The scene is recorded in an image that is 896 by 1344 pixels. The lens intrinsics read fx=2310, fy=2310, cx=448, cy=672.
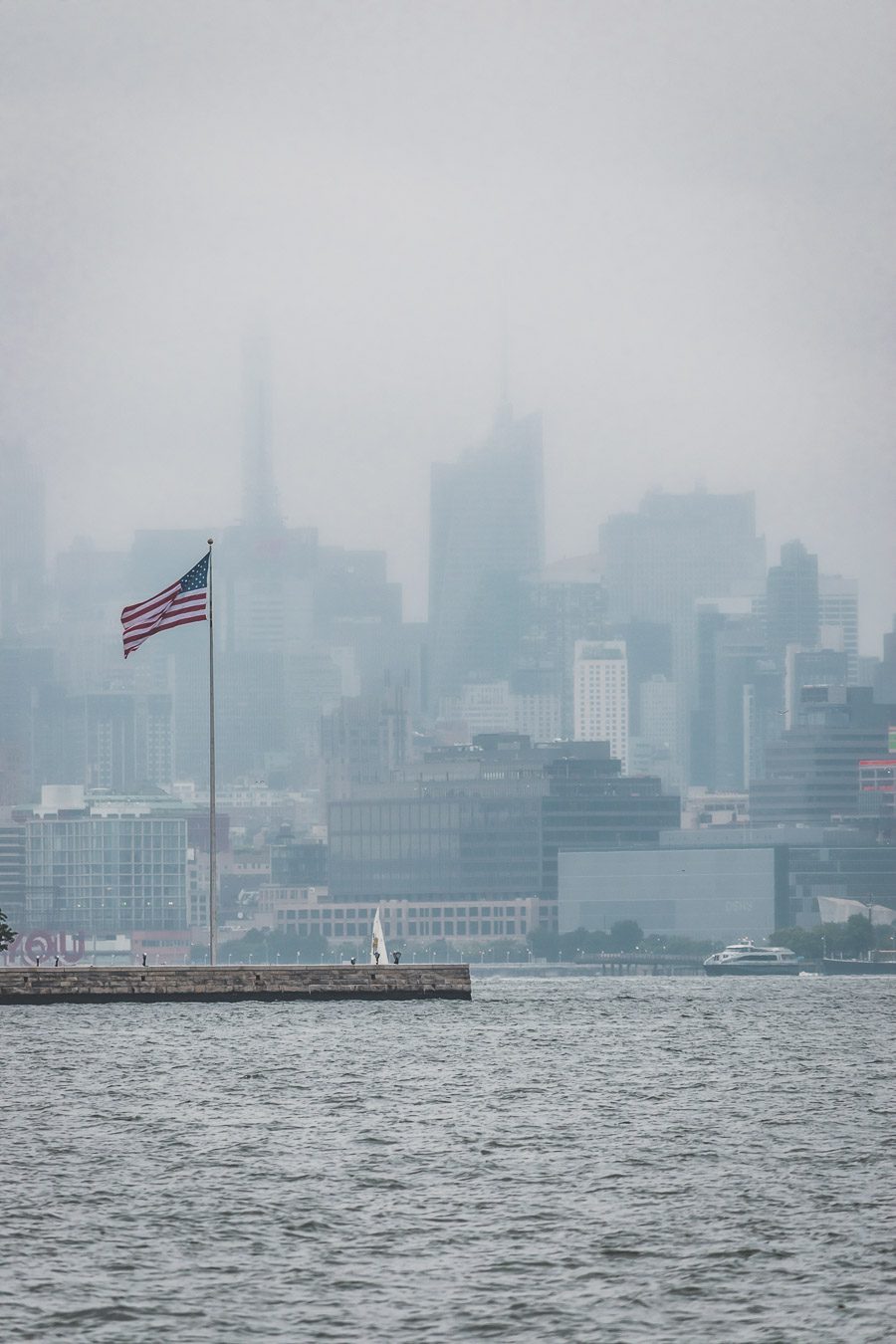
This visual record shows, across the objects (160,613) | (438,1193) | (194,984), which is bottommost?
(438,1193)

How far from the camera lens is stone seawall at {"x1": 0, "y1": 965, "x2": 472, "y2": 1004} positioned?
355 ft

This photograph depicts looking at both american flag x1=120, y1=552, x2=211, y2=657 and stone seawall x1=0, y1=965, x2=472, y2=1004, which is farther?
stone seawall x1=0, y1=965, x2=472, y2=1004

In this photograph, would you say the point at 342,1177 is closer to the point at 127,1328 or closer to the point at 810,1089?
the point at 127,1328

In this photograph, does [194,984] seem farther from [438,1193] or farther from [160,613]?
[438,1193]

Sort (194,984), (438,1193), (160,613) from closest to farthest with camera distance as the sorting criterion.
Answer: (438,1193), (160,613), (194,984)

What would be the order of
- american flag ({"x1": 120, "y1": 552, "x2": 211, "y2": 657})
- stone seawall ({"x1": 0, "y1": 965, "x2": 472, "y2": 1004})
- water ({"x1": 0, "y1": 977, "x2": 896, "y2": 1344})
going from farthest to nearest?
stone seawall ({"x1": 0, "y1": 965, "x2": 472, "y2": 1004}) → american flag ({"x1": 120, "y1": 552, "x2": 211, "y2": 657}) → water ({"x1": 0, "y1": 977, "x2": 896, "y2": 1344})

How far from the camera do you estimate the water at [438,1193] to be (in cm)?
3747

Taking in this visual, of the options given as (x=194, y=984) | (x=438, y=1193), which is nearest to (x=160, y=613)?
(x=194, y=984)

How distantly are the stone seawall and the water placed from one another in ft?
60.7

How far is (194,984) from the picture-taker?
10844cm

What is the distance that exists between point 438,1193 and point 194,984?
6071 cm

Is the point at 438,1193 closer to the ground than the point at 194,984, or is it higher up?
closer to the ground

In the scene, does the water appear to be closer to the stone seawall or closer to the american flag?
the stone seawall

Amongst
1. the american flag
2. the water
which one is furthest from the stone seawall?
the water
